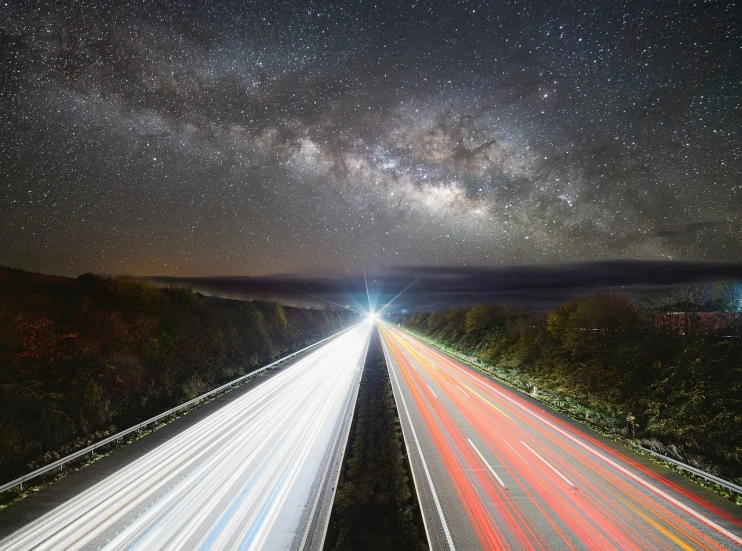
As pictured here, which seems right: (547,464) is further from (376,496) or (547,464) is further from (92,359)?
(92,359)

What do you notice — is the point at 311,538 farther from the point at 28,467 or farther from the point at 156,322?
the point at 156,322

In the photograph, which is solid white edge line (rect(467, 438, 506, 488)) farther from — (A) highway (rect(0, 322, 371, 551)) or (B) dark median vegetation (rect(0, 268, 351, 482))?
(B) dark median vegetation (rect(0, 268, 351, 482))

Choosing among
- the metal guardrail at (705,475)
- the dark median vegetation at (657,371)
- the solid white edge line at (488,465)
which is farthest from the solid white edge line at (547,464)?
the dark median vegetation at (657,371)

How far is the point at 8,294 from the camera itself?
20766 millimetres

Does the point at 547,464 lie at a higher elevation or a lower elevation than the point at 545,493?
lower

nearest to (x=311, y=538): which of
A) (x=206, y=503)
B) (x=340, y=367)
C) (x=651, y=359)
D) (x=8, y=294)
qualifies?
(x=206, y=503)

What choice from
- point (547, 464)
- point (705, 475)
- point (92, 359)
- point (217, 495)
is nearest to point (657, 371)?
point (705, 475)

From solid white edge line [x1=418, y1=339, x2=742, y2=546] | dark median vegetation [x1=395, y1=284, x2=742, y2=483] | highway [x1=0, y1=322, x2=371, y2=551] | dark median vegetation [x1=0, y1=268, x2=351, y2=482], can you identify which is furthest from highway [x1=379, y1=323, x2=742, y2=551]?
dark median vegetation [x1=0, y1=268, x2=351, y2=482]

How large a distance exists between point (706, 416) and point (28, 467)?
26.9 meters

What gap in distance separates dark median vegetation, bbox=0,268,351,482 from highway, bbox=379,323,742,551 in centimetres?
1505

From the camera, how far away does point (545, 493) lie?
12.2 m

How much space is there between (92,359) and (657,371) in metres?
31.2

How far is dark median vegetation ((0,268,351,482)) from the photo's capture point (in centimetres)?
1617

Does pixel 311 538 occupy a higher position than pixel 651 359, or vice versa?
pixel 651 359
